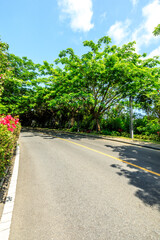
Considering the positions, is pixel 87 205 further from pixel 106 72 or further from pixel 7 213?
pixel 106 72

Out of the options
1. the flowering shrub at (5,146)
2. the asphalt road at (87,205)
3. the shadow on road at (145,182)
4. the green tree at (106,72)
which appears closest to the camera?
the asphalt road at (87,205)

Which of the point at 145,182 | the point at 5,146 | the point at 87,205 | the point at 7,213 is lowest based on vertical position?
the point at 7,213

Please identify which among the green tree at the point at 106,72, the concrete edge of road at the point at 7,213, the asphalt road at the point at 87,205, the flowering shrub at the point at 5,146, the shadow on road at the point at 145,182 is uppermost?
the green tree at the point at 106,72

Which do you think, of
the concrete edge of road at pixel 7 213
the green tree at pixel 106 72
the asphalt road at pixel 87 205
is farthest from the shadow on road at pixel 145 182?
the green tree at pixel 106 72

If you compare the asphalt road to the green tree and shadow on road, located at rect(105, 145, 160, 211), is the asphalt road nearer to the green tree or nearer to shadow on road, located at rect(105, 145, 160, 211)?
shadow on road, located at rect(105, 145, 160, 211)

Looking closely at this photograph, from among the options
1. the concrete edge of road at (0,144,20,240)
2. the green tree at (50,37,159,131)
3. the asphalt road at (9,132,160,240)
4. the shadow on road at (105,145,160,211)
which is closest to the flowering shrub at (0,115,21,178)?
the concrete edge of road at (0,144,20,240)

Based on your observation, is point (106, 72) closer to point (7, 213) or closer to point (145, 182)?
A: point (145, 182)

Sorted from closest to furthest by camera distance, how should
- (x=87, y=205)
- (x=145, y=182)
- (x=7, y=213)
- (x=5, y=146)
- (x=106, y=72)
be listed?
(x=7, y=213) → (x=87, y=205) → (x=5, y=146) → (x=145, y=182) → (x=106, y=72)

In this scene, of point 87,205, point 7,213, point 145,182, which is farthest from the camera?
point 145,182

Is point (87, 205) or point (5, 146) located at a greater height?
point (5, 146)

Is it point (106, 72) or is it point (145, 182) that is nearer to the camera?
point (145, 182)

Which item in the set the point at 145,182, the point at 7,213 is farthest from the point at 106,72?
the point at 7,213

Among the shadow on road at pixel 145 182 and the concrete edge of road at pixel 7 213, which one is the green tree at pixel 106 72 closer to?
the shadow on road at pixel 145 182

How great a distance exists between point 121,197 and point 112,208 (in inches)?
20.9
